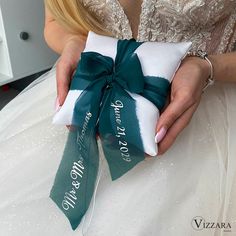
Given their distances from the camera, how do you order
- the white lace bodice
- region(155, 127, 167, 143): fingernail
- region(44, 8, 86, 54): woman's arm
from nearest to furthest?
region(155, 127, 167, 143): fingernail < the white lace bodice < region(44, 8, 86, 54): woman's arm

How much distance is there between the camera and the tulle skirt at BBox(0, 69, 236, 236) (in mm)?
463

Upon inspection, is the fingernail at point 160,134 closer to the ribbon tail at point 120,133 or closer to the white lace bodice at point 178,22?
the ribbon tail at point 120,133

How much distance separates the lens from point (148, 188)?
0.48m

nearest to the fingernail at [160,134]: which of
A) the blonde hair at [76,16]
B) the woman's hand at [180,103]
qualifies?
the woman's hand at [180,103]

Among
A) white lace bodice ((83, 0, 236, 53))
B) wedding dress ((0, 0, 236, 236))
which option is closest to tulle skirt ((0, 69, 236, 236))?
wedding dress ((0, 0, 236, 236))

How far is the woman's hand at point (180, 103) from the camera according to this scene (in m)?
0.44

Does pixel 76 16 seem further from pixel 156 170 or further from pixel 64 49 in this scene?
pixel 156 170

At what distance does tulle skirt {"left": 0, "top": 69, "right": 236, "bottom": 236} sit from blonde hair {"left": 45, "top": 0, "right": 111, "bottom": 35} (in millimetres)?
174

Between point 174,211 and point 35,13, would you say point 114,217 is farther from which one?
point 35,13

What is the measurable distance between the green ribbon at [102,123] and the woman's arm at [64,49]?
3 cm

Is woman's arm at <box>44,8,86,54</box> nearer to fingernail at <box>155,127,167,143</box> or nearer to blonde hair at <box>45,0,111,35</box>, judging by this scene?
blonde hair at <box>45,0,111,35</box>

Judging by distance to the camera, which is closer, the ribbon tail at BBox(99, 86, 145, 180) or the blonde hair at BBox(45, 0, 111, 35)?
the ribbon tail at BBox(99, 86, 145, 180)

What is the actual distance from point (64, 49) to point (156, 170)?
24 cm

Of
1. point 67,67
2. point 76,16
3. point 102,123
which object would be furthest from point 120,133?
point 76,16
